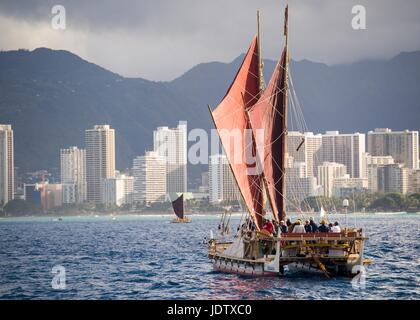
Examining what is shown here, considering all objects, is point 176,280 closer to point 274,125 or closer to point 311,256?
point 311,256

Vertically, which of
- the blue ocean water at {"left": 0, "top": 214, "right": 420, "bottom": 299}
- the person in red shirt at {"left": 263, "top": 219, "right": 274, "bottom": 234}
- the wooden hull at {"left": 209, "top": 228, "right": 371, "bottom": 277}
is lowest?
the blue ocean water at {"left": 0, "top": 214, "right": 420, "bottom": 299}

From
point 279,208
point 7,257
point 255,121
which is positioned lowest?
point 7,257

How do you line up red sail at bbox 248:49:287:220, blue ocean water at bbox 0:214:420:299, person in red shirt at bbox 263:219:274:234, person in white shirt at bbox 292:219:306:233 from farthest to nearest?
red sail at bbox 248:49:287:220, person in red shirt at bbox 263:219:274:234, person in white shirt at bbox 292:219:306:233, blue ocean water at bbox 0:214:420:299

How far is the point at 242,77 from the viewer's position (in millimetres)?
47719

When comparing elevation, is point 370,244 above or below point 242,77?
below

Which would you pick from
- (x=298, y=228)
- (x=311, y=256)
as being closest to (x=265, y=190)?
(x=298, y=228)

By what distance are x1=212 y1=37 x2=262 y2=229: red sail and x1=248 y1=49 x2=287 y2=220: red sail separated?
808mm

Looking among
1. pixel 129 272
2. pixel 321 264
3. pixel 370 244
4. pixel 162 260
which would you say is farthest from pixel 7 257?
pixel 321 264

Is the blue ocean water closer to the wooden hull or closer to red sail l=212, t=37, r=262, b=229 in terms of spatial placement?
the wooden hull

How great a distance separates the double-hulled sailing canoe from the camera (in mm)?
40344

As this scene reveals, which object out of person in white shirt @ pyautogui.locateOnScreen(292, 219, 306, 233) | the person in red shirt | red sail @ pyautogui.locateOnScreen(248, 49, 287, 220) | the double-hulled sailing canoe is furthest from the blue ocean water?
red sail @ pyautogui.locateOnScreen(248, 49, 287, 220)

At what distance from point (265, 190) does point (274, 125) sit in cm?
340

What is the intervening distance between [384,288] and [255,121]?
11544 mm
